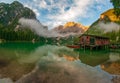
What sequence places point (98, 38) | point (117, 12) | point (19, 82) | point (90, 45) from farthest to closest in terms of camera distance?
point (98, 38) < point (90, 45) < point (117, 12) < point (19, 82)

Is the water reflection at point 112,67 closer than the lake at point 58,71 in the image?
No

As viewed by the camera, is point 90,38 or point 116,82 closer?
point 116,82

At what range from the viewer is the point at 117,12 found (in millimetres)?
69125

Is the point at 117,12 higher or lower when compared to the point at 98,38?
Result: higher

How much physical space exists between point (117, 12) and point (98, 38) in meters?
28.4

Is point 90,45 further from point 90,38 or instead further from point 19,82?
point 19,82

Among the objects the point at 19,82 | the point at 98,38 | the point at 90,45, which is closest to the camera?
the point at 19,82

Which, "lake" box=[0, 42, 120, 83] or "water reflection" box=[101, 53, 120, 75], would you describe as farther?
"water reflection" box=[101, 53, 120, 75]

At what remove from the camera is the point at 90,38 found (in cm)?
9256

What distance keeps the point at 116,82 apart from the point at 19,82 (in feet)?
36.6

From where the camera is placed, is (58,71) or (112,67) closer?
(58,71)

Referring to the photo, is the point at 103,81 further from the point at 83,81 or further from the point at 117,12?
the point at 117,12

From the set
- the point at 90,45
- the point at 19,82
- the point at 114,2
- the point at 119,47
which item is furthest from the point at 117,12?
the point at 19,82

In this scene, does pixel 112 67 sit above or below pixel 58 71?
below
